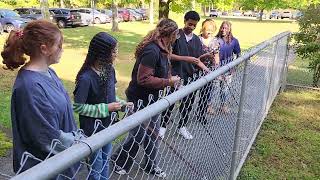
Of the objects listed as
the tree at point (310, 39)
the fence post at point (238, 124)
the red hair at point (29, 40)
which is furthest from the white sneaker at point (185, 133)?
the tree at point (310, 39)

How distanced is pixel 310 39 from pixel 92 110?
8.38m

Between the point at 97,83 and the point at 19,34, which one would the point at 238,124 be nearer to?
the point at 97,83

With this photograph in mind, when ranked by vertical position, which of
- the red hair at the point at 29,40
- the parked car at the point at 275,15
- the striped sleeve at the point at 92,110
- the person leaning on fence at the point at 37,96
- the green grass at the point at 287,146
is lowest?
the parked car at the point at 275,15

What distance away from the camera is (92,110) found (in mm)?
3131

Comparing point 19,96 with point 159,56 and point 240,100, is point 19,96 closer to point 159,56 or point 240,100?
point 159,56

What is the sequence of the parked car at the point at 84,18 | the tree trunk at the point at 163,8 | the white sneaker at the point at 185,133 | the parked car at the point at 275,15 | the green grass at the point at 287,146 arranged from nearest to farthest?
the white sneaker at the point at 185,133 < the green grass at the point at 287,146 < the tree trunk at the point at 163,8 < the parked car at the point at 84,18 < the parked car at the point at 275,15

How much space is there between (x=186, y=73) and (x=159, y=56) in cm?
156

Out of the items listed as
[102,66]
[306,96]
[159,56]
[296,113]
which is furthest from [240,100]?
[306,96]

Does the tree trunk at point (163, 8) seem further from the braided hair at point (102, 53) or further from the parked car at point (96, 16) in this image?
the parked car at point (96, 16)

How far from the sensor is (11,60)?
7.85 ft

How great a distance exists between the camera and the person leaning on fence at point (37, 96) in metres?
2.17

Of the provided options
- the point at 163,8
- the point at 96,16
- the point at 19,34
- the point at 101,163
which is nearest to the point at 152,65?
the point at 101,163

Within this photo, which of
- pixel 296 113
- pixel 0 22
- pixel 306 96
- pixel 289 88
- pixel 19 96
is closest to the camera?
pixel 19 96

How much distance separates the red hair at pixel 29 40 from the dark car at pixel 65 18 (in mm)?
32531
